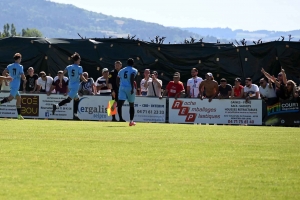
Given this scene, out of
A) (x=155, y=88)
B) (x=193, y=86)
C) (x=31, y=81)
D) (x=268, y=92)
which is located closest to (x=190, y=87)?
(x=193, y=86)

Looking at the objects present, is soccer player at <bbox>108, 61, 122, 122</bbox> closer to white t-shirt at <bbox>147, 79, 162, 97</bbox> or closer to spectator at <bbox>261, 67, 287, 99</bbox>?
white t-shirt at <bbox>147, 79, 162, 97</bbox>

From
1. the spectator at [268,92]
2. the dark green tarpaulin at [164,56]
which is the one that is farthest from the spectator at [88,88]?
the spectator at [268,92]

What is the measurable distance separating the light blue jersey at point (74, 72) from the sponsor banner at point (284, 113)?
6.76 m

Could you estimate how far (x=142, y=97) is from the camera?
29547 mm

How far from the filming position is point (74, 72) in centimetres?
2700

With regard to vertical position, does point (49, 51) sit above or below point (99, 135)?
above

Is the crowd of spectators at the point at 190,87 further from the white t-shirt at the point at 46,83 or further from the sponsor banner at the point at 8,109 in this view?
the sponsor banner at the point at 8,109

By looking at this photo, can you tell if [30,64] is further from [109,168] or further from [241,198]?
[241,198]

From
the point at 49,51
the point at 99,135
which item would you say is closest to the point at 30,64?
the point at 49,51

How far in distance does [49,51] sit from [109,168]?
2096cm

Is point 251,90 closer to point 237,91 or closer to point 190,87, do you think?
point 237,91

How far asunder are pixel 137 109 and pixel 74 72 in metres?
3.58

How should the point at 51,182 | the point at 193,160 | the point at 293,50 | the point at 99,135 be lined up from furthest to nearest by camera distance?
the point at 293,50
the point at 99,135
the point at 193,160
the point at 51,182

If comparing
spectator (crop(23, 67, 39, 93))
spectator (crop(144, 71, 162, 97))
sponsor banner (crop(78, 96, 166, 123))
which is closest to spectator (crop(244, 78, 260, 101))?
sponsor banner (crop(78, 96, 166, 123))
